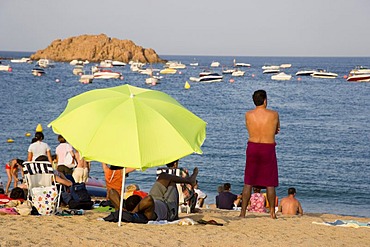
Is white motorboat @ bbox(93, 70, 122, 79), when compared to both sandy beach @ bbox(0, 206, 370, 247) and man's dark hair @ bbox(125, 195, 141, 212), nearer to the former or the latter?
sandy beach @ bbox(0, 206, 370, 247)

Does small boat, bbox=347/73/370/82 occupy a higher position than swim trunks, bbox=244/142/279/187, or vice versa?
swim trunks, bbox=244/142/279/187

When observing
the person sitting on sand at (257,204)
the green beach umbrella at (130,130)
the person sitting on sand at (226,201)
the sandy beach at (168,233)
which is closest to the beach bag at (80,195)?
the sandy beach at (168,233)

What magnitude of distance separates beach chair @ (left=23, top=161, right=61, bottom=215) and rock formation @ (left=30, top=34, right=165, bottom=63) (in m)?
159

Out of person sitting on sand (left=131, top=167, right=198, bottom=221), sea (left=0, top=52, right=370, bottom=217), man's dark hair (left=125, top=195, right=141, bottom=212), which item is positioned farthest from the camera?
sea (left=0, top=52, right=370, bottom=217)

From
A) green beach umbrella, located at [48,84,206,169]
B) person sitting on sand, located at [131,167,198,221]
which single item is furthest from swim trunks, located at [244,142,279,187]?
green beach umbrella, located at [48,84,206,169]

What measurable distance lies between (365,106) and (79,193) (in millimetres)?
56009

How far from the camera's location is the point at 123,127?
8.66 metres

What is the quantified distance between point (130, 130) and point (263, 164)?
233 centimetres

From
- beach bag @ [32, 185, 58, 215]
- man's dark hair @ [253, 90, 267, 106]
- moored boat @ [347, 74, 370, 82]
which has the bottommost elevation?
moored boat @ [347, 74, 370, 82]

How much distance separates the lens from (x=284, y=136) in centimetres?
3994

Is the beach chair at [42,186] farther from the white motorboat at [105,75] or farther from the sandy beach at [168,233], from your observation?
the white motorboat at [105,75]

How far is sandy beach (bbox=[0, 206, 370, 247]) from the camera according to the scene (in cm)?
845

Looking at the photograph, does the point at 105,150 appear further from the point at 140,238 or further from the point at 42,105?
the point at 42,105

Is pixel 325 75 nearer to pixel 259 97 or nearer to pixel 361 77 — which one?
pixel 361 77
